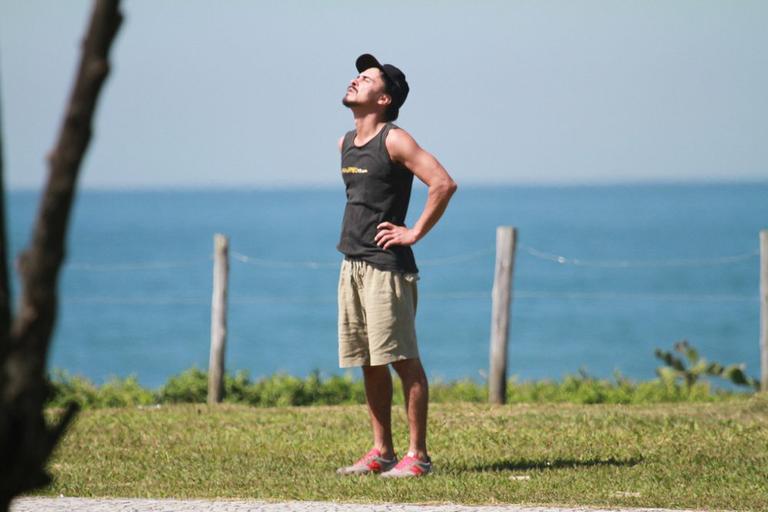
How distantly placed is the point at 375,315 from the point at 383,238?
16.3 inches

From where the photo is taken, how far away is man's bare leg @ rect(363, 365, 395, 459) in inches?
329

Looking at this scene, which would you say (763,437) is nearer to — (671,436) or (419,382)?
(671,436)

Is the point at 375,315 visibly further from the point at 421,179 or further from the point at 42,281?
the point at 42,281

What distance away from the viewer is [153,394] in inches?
→ 516

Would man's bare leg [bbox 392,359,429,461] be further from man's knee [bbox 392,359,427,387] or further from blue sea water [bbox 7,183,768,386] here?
blue sea water [bbox 7,183,768,386]

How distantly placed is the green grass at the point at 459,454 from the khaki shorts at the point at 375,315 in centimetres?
68

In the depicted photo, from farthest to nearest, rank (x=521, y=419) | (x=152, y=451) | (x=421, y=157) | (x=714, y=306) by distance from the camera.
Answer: (x=714, y=306) < (x=521, y=419) < (x=152, y=451) < (x=421, y=157)

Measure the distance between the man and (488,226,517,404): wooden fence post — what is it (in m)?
4.12

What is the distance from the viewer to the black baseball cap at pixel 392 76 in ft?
27.1

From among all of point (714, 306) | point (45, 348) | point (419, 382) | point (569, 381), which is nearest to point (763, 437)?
point (419, 382)

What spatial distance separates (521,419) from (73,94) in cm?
781

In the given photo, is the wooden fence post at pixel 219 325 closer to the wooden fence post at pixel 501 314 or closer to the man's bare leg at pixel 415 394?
the wooden fence post at pixel 501 314

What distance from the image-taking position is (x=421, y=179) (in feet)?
26.1

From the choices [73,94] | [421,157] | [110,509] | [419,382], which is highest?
[421,157]
